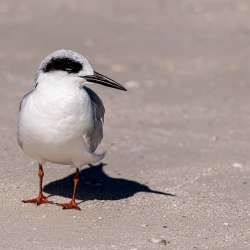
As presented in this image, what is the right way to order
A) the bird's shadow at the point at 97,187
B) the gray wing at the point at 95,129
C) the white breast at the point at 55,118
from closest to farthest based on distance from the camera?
1. the white breast at the point at 55,118
2. the gray wing at the point at 95,129
3. the bird's shadow at the point at 97,187

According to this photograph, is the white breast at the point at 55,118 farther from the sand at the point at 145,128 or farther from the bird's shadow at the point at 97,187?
the bird's shadow at the point at 97,187

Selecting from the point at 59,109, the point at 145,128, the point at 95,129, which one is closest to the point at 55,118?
the point at 59,109

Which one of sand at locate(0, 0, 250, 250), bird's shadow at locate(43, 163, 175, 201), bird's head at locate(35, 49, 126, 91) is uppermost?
bird's head at locate(35, 49, 126, 91)

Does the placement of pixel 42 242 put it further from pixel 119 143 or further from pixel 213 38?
pixel 213 38

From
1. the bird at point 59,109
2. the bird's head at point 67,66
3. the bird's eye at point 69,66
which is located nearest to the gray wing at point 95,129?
the bird at point 59,109

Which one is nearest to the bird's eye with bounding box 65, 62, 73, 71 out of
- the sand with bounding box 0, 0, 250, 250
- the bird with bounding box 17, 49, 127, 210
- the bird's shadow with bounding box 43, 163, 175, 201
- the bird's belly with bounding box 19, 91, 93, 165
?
the bird with bounding box 17, 49, 127, 210

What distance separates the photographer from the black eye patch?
5.64 metres

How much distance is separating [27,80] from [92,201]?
14.2 feet

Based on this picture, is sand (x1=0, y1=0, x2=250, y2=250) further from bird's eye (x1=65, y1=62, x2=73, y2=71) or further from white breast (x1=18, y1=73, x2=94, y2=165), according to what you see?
bird's eye (x1=65, y1=62, x2=73, y2=71)

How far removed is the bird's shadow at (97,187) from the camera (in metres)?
6.60

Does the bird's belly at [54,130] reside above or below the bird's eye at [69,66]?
below

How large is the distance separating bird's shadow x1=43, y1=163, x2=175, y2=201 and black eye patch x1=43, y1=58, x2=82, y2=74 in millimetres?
1311

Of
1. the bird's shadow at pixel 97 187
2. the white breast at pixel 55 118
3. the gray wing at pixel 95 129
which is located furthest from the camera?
the bird's shadow at pixel 97 187

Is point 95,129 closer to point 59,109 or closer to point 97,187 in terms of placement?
point 59,109
